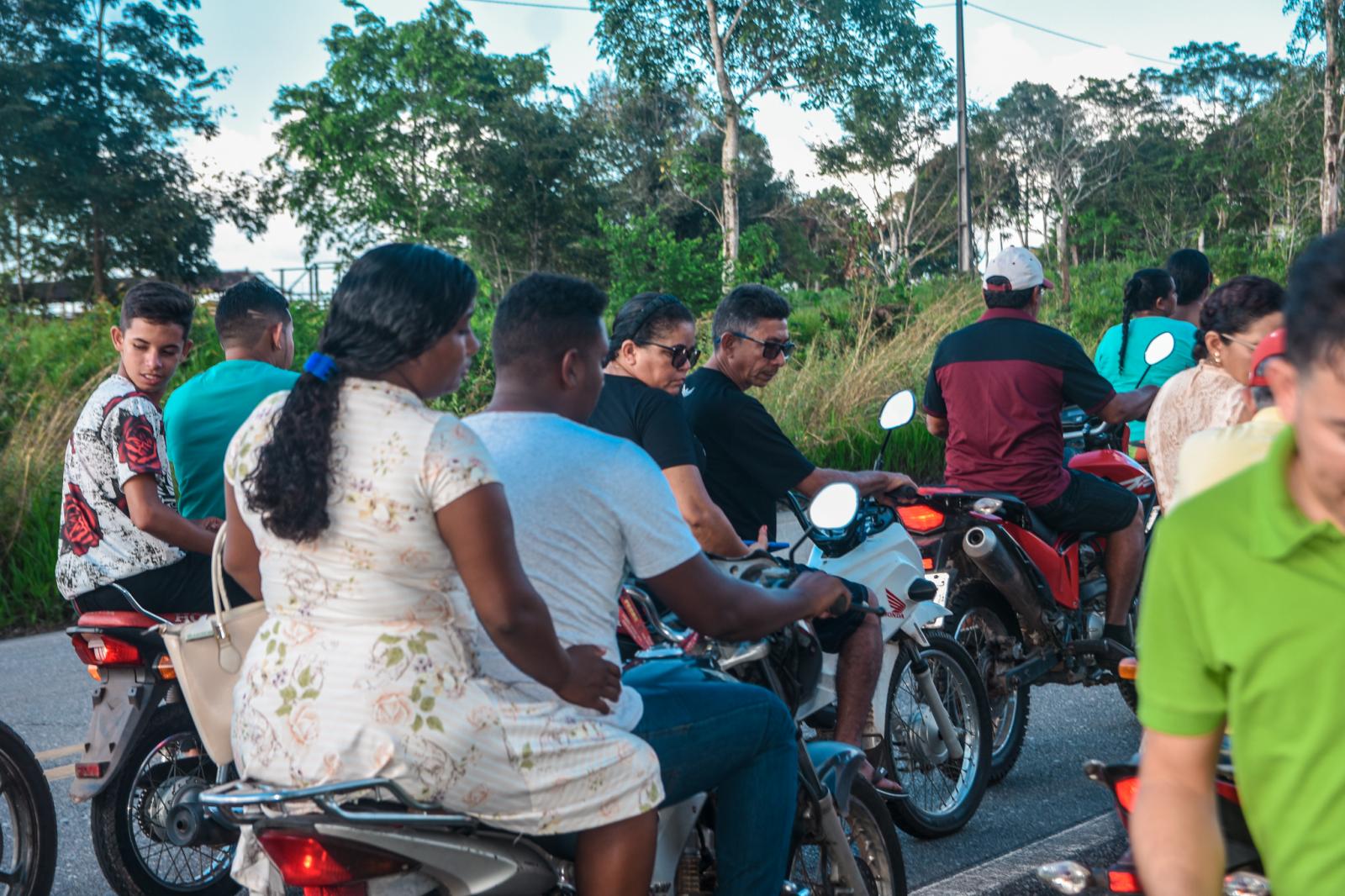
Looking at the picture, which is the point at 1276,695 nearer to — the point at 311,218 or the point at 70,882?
the point at 70,882

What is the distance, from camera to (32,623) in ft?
32.9

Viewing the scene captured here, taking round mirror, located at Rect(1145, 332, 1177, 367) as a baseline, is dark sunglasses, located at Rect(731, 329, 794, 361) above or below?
above

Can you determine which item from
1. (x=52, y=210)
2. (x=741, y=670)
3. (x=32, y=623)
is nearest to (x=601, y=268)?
(x=52, y=210)

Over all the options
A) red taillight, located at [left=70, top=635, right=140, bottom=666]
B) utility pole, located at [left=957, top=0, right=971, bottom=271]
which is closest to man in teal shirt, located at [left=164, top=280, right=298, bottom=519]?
red taillight, located at [left=70, top=635, right=140, bottom=666]

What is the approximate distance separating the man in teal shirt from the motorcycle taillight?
2.54 meters

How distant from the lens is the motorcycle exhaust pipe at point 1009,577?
5711 millimetres

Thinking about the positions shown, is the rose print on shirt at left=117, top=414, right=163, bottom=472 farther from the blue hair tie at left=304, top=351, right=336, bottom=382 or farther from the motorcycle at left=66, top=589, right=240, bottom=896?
the blue hair tie at left=304, top=351, right=336, bottom=382

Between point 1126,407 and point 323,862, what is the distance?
4578 mm

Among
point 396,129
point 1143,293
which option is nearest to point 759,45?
point 396,129

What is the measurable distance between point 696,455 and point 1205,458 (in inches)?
101

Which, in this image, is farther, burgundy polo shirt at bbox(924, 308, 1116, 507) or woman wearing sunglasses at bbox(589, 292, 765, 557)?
burgundy polo shirt at bbox(924, 308, 1116, 507)

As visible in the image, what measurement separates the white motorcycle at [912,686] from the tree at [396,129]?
33204 millimetres

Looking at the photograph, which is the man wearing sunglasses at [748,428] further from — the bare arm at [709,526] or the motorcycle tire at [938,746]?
the motorcycle tire at [938,746]

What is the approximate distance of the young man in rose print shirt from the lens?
15.5 feet
